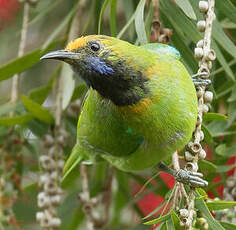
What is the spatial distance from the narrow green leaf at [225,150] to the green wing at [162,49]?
42 centimetres

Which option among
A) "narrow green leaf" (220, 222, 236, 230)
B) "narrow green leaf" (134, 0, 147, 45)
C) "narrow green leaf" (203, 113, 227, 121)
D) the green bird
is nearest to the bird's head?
the green bird

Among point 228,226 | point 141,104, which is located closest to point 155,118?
point 141,104

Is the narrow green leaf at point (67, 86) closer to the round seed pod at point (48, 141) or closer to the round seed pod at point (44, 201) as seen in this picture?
the round seed pod at point (48, 141)

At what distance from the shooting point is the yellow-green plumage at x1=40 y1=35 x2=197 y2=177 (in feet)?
5.51

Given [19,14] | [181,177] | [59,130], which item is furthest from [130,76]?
[19,14]

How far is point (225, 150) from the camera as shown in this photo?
216cm

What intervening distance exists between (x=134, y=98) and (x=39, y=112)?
0.72m

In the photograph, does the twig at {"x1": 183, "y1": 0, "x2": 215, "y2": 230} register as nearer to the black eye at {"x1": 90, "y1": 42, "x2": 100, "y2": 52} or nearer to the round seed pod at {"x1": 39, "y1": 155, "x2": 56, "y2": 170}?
the black eye at {"x1": 90, "y1": 42, "x2": 100, "y2": 52}

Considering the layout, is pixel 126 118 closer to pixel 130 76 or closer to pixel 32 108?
pixel 130 76

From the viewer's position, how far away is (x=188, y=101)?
180 centimetres

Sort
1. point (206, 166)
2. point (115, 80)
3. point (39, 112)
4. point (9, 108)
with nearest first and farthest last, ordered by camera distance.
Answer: point (115, 80), point (206, 166), point (39, 112), point (9, 108)

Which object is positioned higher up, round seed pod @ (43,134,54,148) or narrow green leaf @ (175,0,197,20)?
narrow green leaf @ (175,0,197,20)

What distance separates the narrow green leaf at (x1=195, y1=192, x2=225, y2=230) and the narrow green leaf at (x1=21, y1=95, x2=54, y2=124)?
0.98 m

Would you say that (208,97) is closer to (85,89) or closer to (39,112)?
(85,89)
